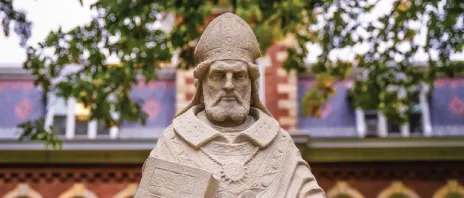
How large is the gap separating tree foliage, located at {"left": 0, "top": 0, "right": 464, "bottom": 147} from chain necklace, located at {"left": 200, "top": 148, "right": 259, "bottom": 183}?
712cm

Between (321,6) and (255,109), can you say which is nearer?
(255,109)

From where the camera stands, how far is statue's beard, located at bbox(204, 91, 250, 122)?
5.30 m

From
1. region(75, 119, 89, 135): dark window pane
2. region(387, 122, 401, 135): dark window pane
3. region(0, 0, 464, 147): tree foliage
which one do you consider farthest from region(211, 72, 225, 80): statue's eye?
region(387, 122, 401, 135): dark window pane

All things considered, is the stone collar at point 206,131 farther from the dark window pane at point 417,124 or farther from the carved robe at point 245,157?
the dark window pane at point 417,124

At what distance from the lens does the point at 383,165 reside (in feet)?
61.1

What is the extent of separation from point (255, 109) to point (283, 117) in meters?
14.2

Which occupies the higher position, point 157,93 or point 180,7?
point 180,7

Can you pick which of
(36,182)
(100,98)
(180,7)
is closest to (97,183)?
(36,182)

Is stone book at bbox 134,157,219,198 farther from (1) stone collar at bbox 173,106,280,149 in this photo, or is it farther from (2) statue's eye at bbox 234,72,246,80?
(2) statue's eye at bbox 234,72,246,80

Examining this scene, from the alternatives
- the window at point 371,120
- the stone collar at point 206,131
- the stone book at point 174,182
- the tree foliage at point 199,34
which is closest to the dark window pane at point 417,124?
the window at point 371,120

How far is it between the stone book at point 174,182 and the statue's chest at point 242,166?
0.20m

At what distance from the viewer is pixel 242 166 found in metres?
4.96

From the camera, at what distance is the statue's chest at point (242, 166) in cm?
486

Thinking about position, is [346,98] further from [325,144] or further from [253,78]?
[253,78]
